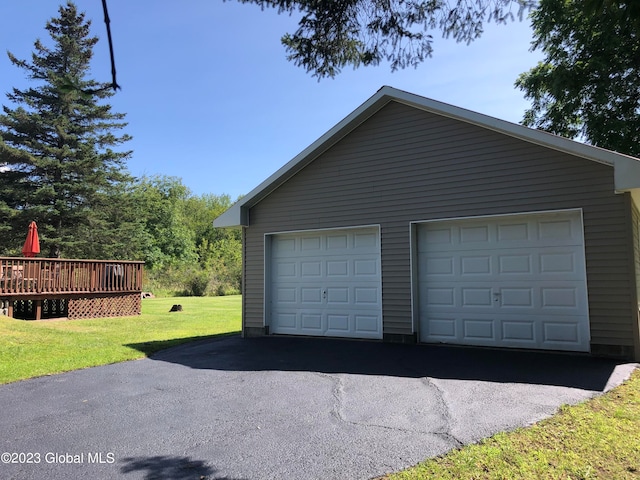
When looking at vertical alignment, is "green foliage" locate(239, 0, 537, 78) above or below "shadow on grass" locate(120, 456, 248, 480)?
above

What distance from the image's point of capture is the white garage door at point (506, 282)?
280 inches

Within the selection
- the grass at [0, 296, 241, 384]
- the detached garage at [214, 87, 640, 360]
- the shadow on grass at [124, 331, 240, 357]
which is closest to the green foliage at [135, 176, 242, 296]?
the grass at [0, 296, 241, 384]

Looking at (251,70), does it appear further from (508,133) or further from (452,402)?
(452,402)

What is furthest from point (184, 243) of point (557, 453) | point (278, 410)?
point (557, 453)

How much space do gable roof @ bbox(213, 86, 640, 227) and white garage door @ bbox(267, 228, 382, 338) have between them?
111 cm

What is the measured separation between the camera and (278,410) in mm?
4648

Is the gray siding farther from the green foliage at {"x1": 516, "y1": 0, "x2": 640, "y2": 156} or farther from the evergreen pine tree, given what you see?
the evergreen pine tree

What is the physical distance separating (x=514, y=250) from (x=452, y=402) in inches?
148

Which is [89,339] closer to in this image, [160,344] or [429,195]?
[160,344]

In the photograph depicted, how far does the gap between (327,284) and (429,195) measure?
285cm

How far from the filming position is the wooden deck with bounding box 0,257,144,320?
12.8 m

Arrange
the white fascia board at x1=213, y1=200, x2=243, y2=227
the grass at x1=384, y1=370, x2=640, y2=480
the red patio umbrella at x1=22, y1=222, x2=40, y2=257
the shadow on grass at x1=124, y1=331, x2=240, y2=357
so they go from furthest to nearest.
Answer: the red patio umbrella at x1=22, y1=222, x2=40, y2=257
the white fascia board at x1=213, y1=200, x2=243, y2=227
the shadow on grass at x1=124, y1=331, x2=240, y2=357
the grass at x1=384, y1=370, x2=640, y2=480

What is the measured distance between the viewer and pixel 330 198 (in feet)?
31.0

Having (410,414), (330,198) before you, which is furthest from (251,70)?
(410,414)
